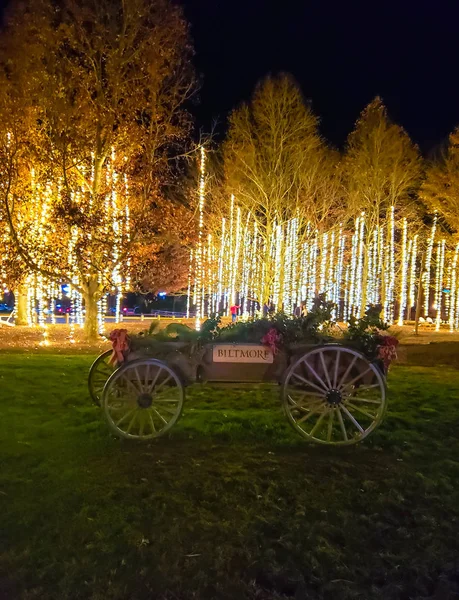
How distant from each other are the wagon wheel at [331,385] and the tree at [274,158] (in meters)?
19.2

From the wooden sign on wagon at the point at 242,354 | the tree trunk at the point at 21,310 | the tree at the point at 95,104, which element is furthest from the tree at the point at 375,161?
the wooden sign on wagon at the point at 242,354

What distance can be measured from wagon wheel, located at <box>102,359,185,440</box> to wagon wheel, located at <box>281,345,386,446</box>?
1.23m

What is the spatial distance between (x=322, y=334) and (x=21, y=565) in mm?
4091

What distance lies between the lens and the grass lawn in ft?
12.1

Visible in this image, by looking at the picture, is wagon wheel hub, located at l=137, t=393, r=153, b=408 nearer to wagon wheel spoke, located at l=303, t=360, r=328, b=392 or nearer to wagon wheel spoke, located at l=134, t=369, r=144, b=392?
wagon wheel spoke, located at l=134, t=369, r=144, b=392

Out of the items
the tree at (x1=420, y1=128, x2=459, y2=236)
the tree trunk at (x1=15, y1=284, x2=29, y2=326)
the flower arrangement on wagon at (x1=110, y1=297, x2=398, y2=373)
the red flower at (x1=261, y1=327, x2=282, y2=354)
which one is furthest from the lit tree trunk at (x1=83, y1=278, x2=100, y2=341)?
the tree at (x1=420, y1=128, x2=459, y2=236)

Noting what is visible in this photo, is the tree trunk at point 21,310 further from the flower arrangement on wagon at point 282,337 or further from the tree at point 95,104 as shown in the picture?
the flower arrangement on wagon at point 282,337

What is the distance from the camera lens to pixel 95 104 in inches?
738

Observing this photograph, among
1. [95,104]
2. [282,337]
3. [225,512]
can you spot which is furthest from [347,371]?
[95,104]

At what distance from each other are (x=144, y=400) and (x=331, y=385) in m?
1.99

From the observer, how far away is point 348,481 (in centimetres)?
536

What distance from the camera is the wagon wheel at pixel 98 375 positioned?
309 inches

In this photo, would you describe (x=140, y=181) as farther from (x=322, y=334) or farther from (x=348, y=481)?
(x=348, y=481)

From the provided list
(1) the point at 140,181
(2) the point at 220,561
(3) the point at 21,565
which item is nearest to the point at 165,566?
(2) the point at 220,561
